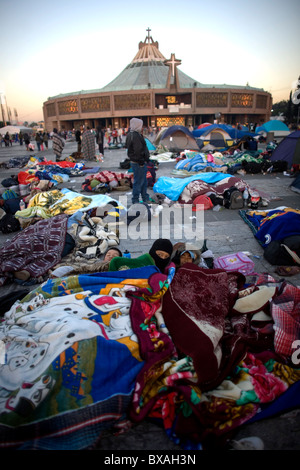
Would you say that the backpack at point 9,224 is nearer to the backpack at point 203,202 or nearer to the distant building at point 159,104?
the backpack at point 203,202

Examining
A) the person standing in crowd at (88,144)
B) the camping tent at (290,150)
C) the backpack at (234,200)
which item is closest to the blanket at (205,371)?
the backpack at (234,200)

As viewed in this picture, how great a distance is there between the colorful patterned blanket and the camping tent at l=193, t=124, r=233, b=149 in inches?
558

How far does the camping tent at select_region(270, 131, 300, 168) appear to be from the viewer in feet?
29.7

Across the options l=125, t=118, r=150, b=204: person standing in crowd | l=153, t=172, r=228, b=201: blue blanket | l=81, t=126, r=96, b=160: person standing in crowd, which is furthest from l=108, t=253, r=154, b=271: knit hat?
l=81, t=126, r=96, b=160: person standing in crowd

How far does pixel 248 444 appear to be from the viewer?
56.4 inches

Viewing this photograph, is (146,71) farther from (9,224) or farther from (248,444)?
(248,444)

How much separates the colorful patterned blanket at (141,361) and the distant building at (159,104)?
36835 mm

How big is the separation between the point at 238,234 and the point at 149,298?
2616 millimetres

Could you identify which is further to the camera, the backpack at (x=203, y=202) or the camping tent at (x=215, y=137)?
the camping tent at (x=215, y=137)

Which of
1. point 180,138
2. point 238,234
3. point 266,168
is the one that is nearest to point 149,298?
point 238,234

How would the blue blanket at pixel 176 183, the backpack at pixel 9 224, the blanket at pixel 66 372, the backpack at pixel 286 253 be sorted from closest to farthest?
1. the blanket at pixel 66 372
2. the backpack at pixel 286 253
3. the backpack at pixel 9 224
4. the blue blanket at pixel 176 183

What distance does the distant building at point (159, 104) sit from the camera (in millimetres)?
38281

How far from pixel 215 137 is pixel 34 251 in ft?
48.3
